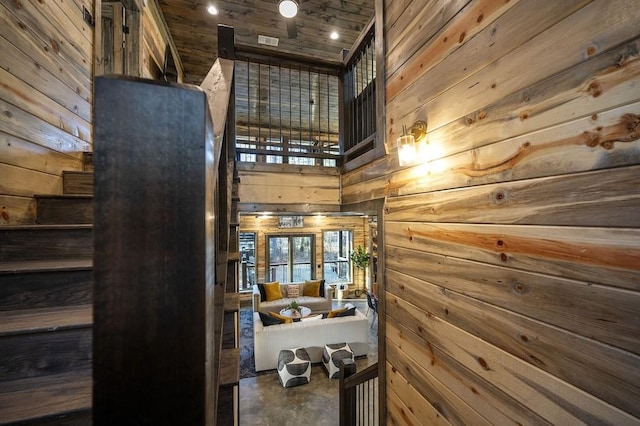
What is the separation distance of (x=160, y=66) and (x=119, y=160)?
479cm

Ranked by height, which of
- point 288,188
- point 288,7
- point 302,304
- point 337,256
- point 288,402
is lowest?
point 288,402

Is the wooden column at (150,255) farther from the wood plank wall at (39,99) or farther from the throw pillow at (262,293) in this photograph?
the throw pillow at (262,293)

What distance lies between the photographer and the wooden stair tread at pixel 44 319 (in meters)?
0.97

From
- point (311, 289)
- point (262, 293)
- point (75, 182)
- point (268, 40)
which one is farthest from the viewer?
point (311, 289)

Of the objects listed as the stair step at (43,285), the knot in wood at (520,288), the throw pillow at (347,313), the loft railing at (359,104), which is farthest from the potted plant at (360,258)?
the stair step at (43,285)

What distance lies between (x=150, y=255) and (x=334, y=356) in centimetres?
513

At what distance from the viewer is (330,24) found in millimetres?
4121

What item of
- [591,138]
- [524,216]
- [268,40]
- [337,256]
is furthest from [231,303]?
[337,256]

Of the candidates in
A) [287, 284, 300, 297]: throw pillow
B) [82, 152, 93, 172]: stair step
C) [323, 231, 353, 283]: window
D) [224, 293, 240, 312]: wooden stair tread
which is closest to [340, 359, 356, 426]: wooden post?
[224, 293, 240, 312]: wooden stair tread

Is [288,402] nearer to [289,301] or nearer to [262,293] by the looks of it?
[289,301]

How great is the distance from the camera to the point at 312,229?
9.08 meters

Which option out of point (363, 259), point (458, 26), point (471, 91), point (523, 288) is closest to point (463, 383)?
point (523, 288)

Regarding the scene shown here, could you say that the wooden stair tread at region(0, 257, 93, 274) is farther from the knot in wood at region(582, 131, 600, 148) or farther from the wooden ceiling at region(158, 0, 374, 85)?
the wooden ceiling at region(158, 0, 374, 85)

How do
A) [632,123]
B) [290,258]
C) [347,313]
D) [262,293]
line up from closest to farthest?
1. [632,123]
2. [347,313]
3. [262,293]
4. [290,258]
